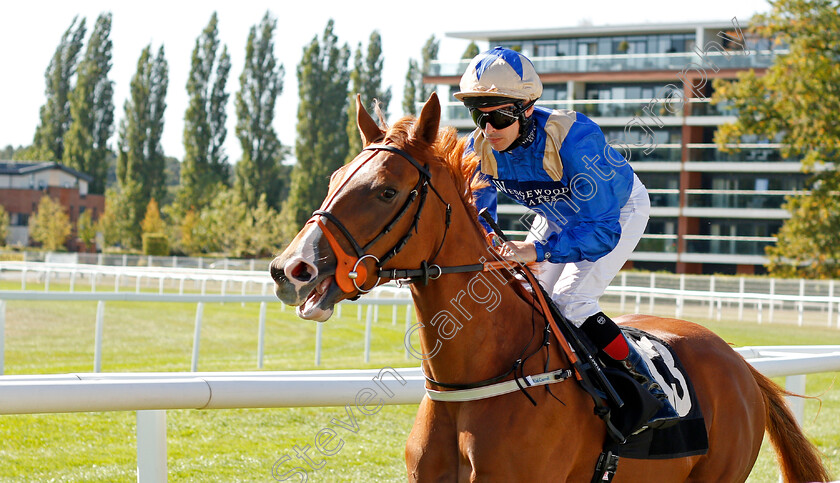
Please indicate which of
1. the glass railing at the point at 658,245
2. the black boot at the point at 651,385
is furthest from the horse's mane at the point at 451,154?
the glass railing at the point at 658,245

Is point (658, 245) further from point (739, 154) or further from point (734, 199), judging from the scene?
point (739, 154)

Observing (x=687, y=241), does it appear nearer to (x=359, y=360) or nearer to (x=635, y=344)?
(x=359, y=360)

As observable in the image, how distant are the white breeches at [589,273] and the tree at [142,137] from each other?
49.3m

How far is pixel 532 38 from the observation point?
51.6m

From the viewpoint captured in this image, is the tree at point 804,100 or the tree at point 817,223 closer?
the tree at point 804,100

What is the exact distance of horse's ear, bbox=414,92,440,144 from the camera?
246 cm

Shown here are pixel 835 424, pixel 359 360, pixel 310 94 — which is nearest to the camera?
pixel 835 424

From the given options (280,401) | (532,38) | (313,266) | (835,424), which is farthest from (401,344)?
(532,38)

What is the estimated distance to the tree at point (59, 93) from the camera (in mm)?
55312

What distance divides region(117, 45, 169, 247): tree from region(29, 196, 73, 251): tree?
432cm

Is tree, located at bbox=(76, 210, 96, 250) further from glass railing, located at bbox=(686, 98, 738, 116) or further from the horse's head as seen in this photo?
the horse's head

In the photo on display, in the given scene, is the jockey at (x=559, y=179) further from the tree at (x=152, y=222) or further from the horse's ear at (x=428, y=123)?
the tree at (x=152, y=222)

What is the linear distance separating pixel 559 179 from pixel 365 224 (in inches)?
31.2

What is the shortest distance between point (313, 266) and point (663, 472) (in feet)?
5.14
